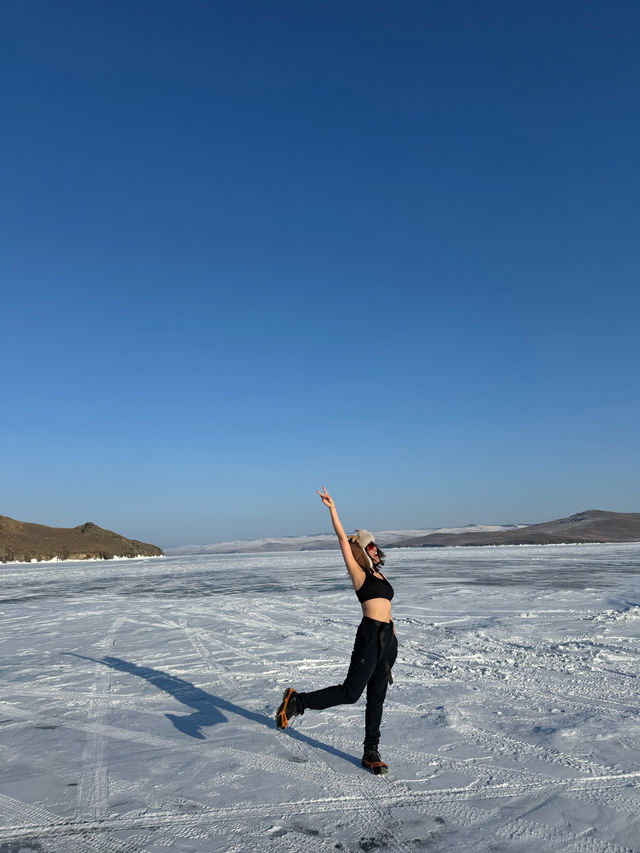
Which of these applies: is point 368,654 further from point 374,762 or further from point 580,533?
point 580,533

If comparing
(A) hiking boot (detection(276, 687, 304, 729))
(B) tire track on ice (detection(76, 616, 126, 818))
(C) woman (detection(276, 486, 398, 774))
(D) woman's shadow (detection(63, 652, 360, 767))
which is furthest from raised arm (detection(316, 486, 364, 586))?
(B) tire track on ice (detection(76, 616, 126, 818))

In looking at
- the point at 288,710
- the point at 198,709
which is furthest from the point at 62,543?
the point at 288,710

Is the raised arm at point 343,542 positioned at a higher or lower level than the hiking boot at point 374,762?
higher

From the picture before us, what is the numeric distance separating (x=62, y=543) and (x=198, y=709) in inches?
2754

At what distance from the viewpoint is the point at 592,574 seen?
821 inches

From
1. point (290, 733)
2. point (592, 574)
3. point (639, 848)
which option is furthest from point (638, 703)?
point (592, 574)

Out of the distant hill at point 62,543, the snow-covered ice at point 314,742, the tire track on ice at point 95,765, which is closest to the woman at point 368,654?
the snow-covered ice at point 314,742

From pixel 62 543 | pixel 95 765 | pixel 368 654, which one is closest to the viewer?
pixel 368 654

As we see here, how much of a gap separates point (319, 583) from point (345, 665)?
497 inches

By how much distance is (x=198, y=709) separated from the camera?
5.98 meters

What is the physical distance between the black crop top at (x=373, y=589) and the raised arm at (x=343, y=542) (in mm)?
67

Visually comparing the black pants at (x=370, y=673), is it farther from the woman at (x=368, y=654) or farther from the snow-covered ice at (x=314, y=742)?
the snow-covered ice at (x=314, y=742)

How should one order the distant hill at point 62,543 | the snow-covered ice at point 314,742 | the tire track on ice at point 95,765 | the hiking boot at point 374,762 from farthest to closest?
the distant hill at point 62,543 → the hiking boot at point 374,762 → the tire track on ice at point 95,765 → the snow-covered ice at point 314,742

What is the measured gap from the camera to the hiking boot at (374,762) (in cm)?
420
